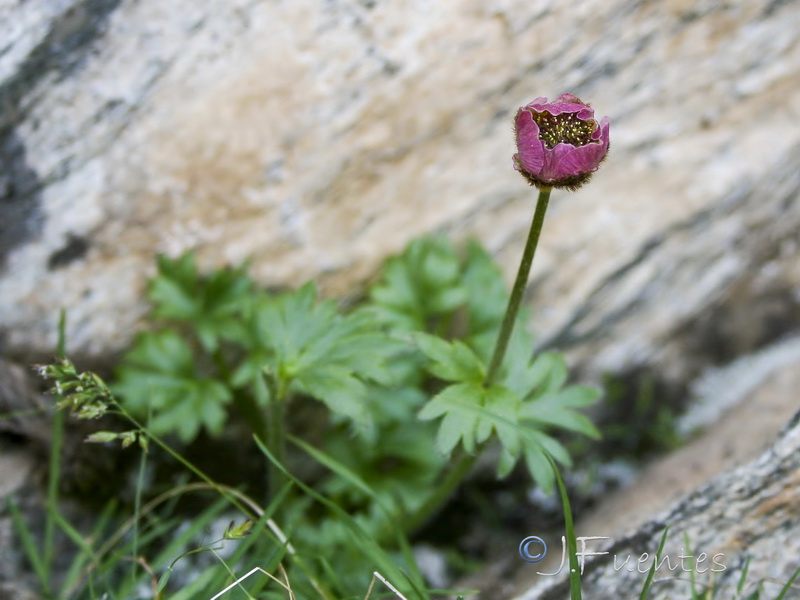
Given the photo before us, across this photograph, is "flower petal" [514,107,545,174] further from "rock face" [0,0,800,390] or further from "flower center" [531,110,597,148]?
"rock face" [0,0,800,390]

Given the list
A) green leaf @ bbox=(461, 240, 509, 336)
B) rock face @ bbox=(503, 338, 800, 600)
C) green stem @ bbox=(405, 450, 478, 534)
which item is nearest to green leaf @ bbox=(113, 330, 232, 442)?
green stem @ bbox=(405, 450, 478, 534)

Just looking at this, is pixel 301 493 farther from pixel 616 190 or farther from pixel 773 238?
pixel 773 238

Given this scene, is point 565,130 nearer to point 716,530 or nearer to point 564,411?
point 564,411

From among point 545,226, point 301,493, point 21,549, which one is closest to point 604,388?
point 545,226

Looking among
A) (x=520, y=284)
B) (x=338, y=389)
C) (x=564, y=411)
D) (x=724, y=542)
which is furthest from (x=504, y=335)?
(x=724, y=542)

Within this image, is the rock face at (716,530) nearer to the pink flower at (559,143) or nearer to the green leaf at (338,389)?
the green leaf at (338,389)

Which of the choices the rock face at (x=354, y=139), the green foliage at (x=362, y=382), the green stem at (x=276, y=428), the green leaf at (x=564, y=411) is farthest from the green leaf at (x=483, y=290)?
the green stem at (x=276, y=428)
